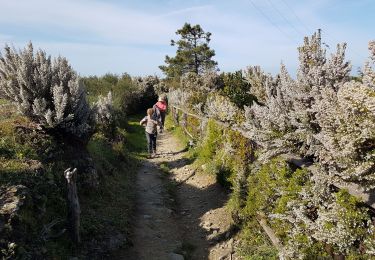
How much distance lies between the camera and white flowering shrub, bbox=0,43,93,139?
7.34 m

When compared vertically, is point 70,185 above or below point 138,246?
above

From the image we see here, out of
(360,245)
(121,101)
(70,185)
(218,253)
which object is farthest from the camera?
(121,101)

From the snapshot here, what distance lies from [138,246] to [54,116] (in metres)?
3.22

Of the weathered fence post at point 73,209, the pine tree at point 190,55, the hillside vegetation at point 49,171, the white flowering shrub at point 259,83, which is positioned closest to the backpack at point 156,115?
the hillside vegetation at point 49,171

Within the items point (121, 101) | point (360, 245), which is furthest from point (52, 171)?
point (121, 101)

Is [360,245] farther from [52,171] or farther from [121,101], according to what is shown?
[121,101]

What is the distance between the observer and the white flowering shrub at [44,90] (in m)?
7.34

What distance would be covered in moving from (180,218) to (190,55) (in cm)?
4312

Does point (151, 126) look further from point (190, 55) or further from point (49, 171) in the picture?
point (190, 55)

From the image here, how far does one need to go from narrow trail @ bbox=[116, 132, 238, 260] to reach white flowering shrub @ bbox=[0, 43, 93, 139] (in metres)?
2.52

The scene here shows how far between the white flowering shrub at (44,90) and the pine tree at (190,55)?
41.1m

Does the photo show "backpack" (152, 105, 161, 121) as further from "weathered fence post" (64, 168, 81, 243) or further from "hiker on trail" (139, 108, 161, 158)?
"weathered fence post" (64, 168, 81, 243)

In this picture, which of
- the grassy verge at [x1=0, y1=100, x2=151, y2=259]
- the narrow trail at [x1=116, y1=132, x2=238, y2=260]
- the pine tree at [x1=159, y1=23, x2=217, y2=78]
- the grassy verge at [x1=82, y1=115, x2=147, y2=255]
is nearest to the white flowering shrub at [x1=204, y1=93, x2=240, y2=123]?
the narrow trail at [x1=116, y1=132, x2=238, y2=260]

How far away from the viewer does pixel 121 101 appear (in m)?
26.2
